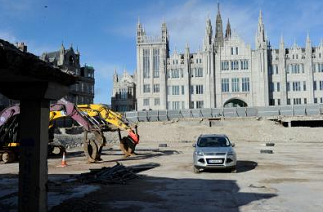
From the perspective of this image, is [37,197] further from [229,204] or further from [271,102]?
[271,102]

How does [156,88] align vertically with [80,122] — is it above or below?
above

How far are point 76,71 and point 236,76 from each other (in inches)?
1412

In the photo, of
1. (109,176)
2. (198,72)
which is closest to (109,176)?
(109,176)

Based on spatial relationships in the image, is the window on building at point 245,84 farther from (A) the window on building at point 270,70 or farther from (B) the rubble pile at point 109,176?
(B) the rubble pile at point 109,176

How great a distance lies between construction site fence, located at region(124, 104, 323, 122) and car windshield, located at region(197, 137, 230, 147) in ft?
137

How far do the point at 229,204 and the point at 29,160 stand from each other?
5268 millimetres

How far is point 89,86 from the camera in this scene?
8138cm

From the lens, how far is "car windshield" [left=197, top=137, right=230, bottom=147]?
15703mm

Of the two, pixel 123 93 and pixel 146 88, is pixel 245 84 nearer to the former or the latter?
pixel 146 88

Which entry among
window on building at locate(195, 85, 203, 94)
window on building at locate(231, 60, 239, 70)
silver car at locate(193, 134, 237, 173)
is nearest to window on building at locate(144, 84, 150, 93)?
window on building at locate(195, 85, 203, 94)

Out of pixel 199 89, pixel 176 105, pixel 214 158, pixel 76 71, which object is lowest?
pixel 214 158

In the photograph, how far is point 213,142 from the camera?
15922 mm

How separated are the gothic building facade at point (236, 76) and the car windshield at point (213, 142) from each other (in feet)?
176

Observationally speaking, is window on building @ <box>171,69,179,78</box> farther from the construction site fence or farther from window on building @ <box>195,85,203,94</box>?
the construction site fence
